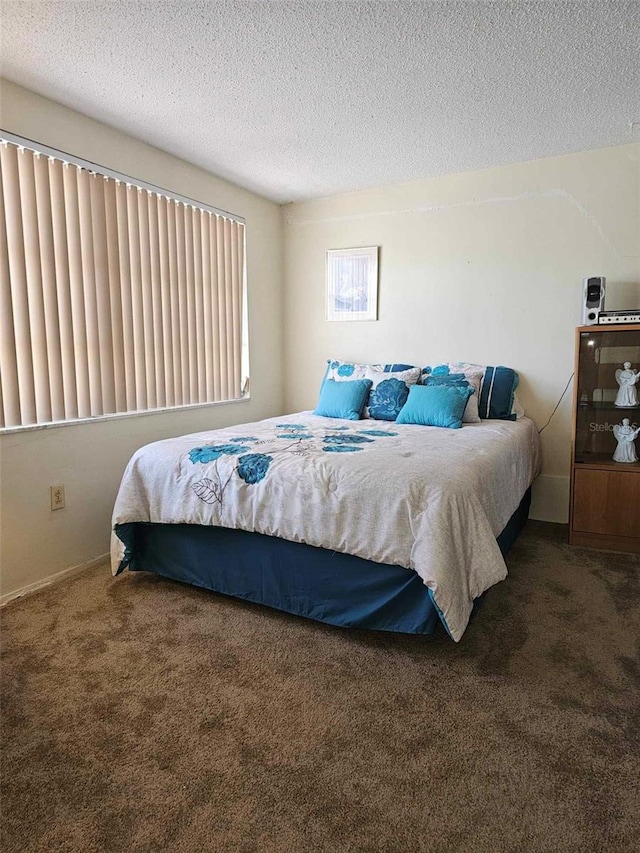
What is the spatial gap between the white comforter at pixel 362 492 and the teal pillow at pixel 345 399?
0.61 meters

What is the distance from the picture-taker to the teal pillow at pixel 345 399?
3.44 meters

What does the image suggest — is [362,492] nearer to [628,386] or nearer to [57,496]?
[57,496]

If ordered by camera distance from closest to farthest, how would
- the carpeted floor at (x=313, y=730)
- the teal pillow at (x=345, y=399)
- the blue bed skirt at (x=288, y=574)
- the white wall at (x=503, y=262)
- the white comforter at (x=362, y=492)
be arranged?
1. the carpeted floor at (x=313, y=730)
2. the white comforter at (x=362, y=492)
3. the blue bed skirt at (x=288, y=574)
4. the white wall at (x=503, y=262)
5. the teal pillow at (x=345, y=399)

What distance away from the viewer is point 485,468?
2131 mm

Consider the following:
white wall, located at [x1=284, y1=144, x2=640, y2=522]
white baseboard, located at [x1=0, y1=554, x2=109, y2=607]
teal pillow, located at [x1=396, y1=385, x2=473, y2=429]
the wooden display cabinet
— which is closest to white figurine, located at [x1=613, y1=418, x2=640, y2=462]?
the wooden display cabinet

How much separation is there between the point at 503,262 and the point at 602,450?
1404 mm

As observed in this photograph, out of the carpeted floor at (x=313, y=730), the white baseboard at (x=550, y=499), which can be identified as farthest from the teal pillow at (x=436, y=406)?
the carpeted floor at (x=313, y=730)

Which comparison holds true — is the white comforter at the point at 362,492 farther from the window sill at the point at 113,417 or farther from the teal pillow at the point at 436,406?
the window sill at the point at 113,417

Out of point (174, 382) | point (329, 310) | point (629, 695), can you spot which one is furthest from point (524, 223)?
point (629, 695)

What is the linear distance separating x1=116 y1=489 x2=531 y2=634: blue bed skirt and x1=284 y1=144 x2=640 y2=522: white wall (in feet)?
4.73

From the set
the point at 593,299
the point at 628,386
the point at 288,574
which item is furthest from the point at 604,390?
the point at 288,574

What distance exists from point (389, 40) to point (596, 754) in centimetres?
255

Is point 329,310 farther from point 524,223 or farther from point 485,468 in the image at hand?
point 485,468

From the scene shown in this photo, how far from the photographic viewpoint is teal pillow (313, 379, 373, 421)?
11.3 feet
